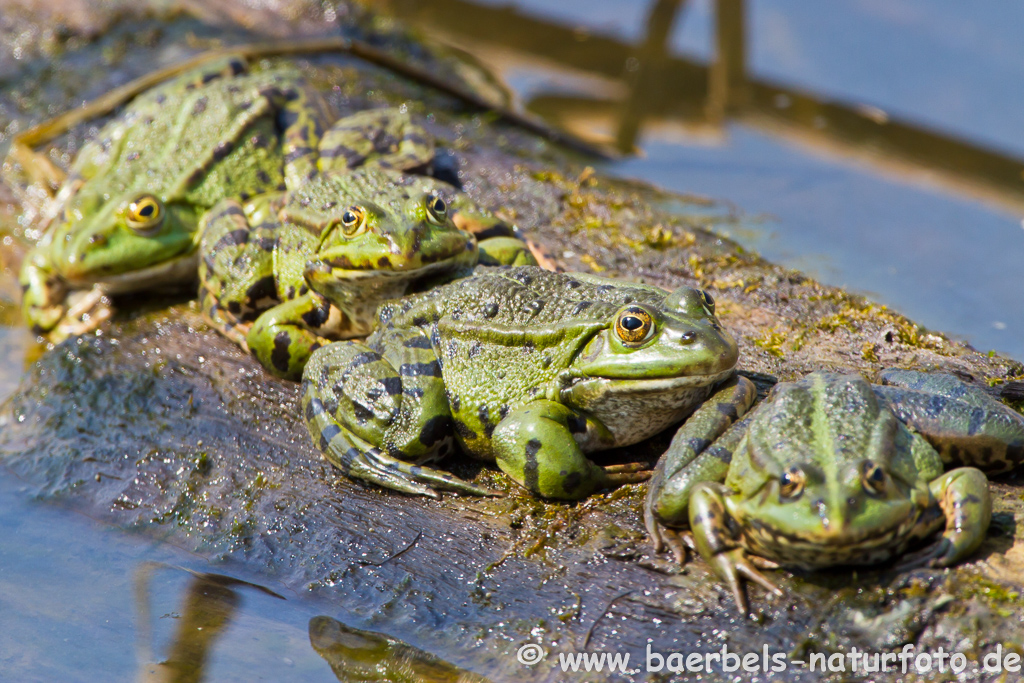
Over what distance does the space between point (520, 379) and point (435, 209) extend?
1040 millimetres

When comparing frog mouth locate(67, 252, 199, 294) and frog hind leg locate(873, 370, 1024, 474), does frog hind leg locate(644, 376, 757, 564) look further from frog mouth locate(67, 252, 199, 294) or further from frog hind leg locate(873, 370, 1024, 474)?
frog mouth locate(67, 252, 199, 294)

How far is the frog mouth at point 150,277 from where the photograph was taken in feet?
17.5

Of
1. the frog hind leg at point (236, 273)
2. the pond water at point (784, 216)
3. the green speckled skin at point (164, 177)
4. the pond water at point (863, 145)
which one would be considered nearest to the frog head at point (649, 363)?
the pond water at point (784, 216)

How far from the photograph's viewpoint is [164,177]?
18.0 ft

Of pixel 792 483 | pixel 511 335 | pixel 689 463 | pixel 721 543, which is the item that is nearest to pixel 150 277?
pixel 511 335

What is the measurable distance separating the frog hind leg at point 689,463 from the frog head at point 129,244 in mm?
3377

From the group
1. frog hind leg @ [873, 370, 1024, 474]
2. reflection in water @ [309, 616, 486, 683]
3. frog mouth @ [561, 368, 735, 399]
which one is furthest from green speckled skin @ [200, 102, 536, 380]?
frog hind leg @ [873, 370, 1024, 474]

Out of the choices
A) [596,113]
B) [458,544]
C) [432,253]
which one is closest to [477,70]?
[596,113]

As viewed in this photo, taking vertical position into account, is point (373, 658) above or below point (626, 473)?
below

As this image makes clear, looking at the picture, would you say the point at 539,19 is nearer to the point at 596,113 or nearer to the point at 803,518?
the point at 596,113

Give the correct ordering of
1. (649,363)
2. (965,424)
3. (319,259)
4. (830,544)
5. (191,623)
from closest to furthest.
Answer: (830,544) < (965,424) < (649,363) < (191,623) < (319,259)

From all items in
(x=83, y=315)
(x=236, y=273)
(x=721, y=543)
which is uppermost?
(x=721, y=543)

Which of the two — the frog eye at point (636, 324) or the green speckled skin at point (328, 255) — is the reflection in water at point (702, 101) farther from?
the frog eye at point (636, 324)

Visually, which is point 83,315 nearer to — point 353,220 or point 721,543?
point 353,220
